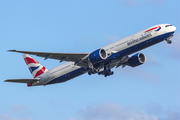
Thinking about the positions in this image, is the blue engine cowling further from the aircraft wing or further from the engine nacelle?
the aircraft wing

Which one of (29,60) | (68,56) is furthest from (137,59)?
(29,60)

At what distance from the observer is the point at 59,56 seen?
165 ft

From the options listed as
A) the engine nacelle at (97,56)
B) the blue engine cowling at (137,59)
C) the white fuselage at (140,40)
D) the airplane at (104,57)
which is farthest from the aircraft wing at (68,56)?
the blue engine cowling at (137,59)

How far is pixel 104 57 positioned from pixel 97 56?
46.1 inches

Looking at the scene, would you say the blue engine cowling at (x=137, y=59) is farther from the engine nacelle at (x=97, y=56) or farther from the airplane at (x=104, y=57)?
the engine nacelle at (x=97, y=56)

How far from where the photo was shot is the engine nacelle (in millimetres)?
49688

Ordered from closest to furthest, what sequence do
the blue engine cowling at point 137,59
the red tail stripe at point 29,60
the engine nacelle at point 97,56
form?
the engine nacelle at point 97,56, the blue engine cowling at point 137,59, the red tail stripe at point 29,60

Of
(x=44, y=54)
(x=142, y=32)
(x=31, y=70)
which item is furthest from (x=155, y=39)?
(x=31, y=70)

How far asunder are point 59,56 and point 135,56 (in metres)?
14.3

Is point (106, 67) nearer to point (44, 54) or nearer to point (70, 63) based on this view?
point (70, 63)

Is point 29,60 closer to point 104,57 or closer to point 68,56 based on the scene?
point 68,56

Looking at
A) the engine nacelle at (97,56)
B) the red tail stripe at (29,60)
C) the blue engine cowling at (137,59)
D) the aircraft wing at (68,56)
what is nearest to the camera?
the aircraft wing at (68,56)

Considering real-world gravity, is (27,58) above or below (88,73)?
above

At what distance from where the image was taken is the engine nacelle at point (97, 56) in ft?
163
